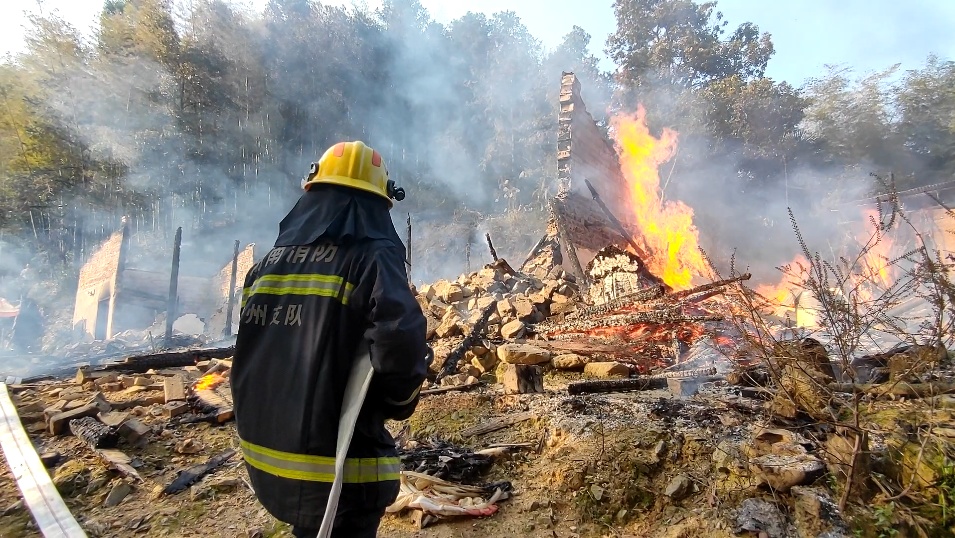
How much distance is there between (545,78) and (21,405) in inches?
1236

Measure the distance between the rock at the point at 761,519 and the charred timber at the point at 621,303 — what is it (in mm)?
5179

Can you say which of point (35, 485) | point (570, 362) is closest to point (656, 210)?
point (570, 362)

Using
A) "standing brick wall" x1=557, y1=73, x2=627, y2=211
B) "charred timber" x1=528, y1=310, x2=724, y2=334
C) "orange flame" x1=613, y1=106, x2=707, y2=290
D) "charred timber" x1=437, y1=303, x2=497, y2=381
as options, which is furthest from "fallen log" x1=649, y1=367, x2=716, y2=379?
"standing brick wall" x1=557, y1=73, x2=627, y2=211

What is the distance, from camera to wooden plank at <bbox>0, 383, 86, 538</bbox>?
10.1 ft

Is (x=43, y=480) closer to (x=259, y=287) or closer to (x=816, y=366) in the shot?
(x=259, y=287)

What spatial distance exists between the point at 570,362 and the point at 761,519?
3773 mm

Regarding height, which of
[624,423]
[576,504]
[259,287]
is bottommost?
[576,504]

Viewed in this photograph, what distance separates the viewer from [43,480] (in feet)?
12.0

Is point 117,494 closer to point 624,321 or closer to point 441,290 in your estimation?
point 624,321

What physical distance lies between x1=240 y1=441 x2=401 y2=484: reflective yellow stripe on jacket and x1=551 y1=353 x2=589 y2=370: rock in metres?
4.72

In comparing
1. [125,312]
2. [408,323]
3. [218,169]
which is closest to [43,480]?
[408,323]

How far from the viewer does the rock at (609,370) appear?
19.2 feet

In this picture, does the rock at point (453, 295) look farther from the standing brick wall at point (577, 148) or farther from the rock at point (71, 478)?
the rock at point (71, 478)

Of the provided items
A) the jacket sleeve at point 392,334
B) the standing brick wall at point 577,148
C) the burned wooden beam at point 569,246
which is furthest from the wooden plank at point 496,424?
the standing brick wall at point 577,148
